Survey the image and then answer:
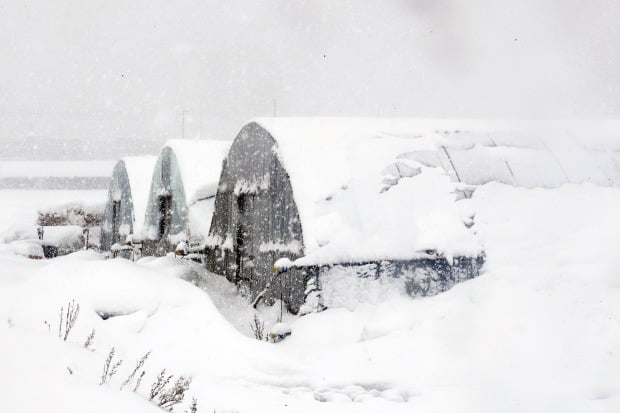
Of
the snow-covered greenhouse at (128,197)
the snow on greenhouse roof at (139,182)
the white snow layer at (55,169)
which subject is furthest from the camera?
the white snow layer at (55,169)

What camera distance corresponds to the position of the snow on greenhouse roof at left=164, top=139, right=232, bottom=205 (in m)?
15.4

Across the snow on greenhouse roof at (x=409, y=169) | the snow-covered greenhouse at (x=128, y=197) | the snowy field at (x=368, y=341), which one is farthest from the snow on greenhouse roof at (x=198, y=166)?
the snowy field at (x=368, y=341)

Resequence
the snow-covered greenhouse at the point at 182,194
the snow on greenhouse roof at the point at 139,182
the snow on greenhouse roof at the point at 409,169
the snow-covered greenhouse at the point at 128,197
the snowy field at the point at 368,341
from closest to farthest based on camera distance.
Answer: the snowy field at the point at 368,341 → the snow on greenhouse roof at the point at 409,169 → the snow-covered greenhouse at the point at 182,194 → the snow on greenhouse roof at the point at 139,182 → the snow-covered greenhouse at the point at 128,197

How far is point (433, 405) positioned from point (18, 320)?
4473 mm

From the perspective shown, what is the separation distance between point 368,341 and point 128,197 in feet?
50.7

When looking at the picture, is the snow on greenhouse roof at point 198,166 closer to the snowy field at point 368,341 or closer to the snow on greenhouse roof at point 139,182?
the snow on greenhouse roof at point 139,182

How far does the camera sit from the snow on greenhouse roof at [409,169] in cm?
975

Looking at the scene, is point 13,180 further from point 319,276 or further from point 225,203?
point 319,276

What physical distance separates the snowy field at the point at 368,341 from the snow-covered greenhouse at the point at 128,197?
11905 mm

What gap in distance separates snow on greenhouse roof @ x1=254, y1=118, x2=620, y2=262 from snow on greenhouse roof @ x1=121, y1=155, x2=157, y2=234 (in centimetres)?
992

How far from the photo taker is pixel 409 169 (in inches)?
417

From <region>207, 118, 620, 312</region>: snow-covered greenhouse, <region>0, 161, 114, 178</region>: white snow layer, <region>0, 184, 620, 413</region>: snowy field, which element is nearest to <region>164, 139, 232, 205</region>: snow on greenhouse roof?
<region>207, 118, 620, 312</region>: snow-covered greenhouse

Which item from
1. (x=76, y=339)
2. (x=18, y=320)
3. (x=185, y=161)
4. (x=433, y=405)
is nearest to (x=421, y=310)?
(x=433, y=405)

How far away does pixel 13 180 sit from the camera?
5275 centimetres
